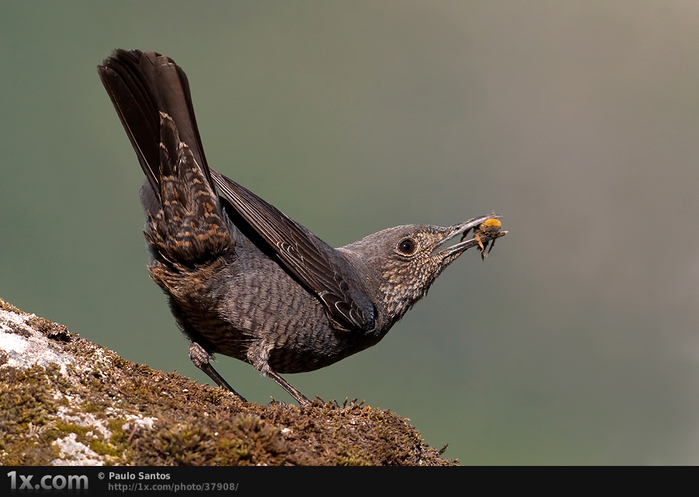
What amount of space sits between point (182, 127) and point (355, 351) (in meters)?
2.67

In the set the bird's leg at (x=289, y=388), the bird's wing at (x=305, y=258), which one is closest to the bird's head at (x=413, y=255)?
the bird's wing at (x=305, y=258)

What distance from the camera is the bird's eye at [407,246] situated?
637 centimetres

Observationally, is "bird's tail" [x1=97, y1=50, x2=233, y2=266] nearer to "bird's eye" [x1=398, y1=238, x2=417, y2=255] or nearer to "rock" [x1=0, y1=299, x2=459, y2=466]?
"rock" [x1=0, y1=299, x2=459, y2=466]

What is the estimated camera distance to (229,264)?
537cm

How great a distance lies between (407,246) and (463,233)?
2.08 ft

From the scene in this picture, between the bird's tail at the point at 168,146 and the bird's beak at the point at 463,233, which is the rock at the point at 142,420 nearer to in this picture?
the bird's tail at the point at 168,146

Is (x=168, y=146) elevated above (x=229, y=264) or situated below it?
above

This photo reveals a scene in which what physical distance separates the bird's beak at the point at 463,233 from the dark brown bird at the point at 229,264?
531 mm

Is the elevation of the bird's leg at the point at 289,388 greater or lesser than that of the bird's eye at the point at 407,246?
lesser

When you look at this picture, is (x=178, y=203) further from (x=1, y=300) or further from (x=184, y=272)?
(x=1, y=300)

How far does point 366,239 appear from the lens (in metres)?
6.84

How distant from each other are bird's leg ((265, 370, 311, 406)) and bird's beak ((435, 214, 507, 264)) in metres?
2.17
